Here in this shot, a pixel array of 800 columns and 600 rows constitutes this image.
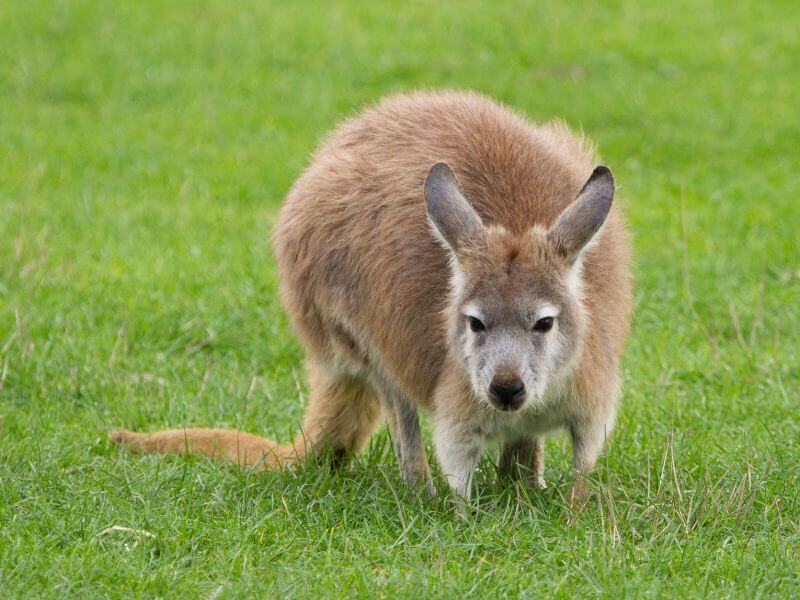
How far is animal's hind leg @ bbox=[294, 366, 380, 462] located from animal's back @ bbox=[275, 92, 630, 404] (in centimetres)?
12

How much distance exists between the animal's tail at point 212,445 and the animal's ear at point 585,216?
1526mm

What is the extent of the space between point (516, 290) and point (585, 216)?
36 cm

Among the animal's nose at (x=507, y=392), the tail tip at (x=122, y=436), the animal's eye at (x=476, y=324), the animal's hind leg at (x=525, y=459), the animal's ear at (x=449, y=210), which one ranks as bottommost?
the tail tip at (x=122, y=436)

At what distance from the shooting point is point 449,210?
452cm

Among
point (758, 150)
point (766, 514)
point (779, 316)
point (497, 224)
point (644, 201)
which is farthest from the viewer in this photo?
point (758, 150)

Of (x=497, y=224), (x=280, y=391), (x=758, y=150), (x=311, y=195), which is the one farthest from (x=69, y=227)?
(x=758, y=150)

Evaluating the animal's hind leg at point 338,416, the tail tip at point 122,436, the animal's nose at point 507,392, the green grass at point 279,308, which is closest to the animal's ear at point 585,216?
the animal's nose at point 507,392

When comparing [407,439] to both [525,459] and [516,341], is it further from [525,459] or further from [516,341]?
[516,341]

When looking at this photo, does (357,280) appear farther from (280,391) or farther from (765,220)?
(765,220)

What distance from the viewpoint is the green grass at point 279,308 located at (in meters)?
4.22

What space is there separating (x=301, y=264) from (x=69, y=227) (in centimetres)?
358

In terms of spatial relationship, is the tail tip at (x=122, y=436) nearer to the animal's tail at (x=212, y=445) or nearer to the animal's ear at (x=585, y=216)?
the animal's tail at (x=212, y=445)

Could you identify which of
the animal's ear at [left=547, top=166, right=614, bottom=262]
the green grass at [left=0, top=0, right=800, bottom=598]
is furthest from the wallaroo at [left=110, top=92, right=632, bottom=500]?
the green grass at [left=0, top=0, right=800, bottom=598]

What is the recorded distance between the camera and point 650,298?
734 cm
